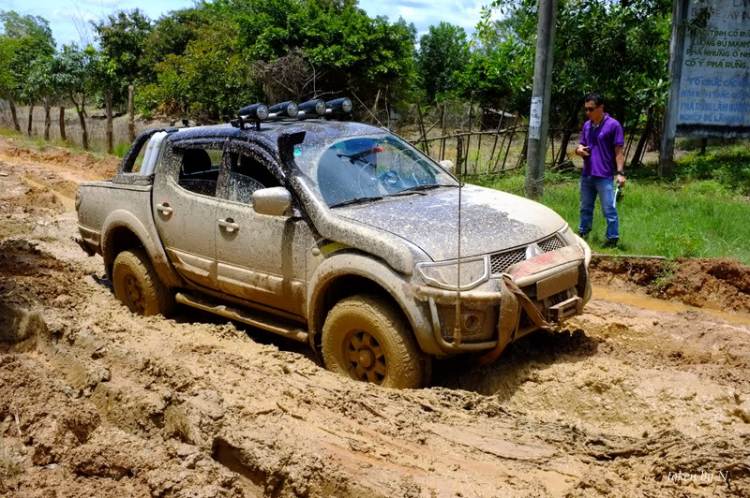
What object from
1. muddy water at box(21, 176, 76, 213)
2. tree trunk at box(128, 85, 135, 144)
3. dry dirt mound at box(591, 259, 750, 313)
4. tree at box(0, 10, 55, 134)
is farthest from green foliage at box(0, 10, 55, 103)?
dry dirt mound at box(591, 259, 750, 313)

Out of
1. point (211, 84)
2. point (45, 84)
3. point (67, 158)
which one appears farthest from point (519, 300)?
point (45, 84)

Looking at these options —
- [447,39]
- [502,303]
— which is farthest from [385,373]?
[447,39]

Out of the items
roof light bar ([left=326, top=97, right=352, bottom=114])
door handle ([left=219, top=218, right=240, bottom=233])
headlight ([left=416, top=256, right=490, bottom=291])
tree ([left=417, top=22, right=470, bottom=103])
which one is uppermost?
tree ([left=417, top=22, right=470, bottom=103])

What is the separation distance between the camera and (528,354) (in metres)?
4.96

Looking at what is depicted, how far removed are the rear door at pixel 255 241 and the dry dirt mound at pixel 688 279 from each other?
4.13 m

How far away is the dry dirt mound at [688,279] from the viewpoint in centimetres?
701

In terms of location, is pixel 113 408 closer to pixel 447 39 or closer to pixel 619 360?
pixel 619 360

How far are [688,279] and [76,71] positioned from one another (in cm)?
2455

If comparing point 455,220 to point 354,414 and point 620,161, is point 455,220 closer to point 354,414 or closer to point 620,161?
point 354,414

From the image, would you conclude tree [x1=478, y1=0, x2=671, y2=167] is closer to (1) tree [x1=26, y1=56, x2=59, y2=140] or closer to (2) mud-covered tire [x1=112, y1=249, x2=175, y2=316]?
(2) mud-covered tire [x1=112, y1=249, x2=175, y2=316]

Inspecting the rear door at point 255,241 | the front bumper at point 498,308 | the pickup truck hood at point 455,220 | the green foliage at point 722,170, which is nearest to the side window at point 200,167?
the rear door at point 255,241

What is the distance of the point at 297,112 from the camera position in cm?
612

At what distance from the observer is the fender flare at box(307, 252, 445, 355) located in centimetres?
429

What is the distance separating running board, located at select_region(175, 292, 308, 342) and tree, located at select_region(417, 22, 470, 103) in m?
34.4
